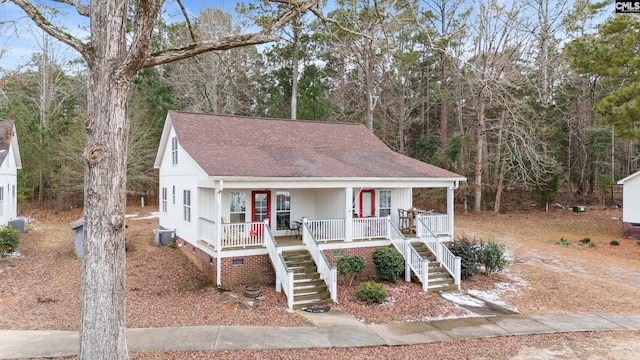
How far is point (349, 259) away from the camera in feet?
41.7

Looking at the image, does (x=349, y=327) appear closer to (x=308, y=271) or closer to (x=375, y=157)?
(x=308, y=271)

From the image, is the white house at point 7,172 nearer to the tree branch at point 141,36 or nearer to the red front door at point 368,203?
the red front door at point 368,203

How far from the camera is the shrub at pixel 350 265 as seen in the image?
12.5 metres

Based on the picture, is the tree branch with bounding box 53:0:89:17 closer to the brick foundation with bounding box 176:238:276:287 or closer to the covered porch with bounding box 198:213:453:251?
the covered porch with bounding box 198:213:453:251

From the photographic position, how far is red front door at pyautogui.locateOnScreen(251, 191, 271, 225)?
48.4 feet

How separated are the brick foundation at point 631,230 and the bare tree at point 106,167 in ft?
86.3

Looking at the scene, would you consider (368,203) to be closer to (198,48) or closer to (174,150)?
(174,150)

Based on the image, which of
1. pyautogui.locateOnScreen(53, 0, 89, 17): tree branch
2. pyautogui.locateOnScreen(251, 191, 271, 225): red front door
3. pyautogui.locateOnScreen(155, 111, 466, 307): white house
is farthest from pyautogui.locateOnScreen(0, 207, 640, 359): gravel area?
pyautogui.locateOnScreen(53, 0, 89, 17): tree branch

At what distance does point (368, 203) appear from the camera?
53.9 ft

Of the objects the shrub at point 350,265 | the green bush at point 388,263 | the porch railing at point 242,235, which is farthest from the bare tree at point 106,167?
the green bush at point 388,263

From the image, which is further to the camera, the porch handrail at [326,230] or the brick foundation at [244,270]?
the porch handrail at [326,230]

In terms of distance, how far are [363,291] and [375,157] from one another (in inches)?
282

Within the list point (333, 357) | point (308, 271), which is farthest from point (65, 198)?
point (333, 357)

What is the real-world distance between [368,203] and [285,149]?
4.06 m
